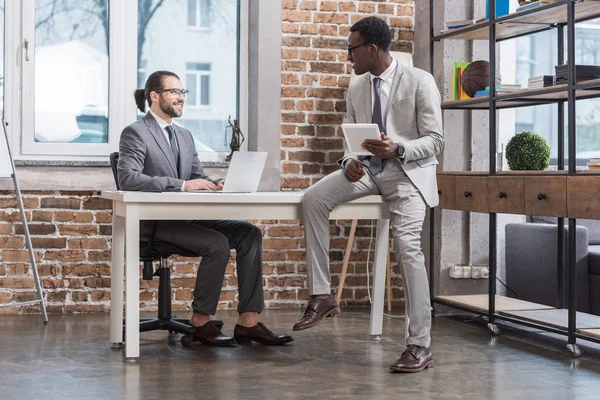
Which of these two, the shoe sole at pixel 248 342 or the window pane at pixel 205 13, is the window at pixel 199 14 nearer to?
the window pane at pixel 205 13

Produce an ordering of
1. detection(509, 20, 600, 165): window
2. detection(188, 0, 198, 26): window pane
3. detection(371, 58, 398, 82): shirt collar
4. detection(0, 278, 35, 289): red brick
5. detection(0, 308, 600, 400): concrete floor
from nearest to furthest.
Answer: detection(0, 308, 600, 400): concrete floor < detection(371, 58, 398, 82): shirt collar < detection(0, 278, 35, 289): red brick < detection(188, 0, 198, 26): window pane < detection(509, 20, 600, 165): window

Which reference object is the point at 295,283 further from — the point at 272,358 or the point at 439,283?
the point at 272,358

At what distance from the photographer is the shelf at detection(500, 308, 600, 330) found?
4719mm

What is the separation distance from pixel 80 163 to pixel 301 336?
1.97 meters

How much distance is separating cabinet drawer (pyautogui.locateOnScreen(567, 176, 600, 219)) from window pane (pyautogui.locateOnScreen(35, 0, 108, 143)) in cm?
317

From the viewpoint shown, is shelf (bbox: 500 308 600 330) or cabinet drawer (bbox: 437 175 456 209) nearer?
shelf (bbox: 500 308 600 330)

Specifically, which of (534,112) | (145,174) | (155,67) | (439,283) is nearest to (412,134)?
(145,174)

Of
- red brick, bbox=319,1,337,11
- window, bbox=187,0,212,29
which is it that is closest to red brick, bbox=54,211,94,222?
window, bbox=187,0,212,29

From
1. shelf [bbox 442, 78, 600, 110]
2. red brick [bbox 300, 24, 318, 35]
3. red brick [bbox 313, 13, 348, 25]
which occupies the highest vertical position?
red brick [bbox 313, 13, 348, 25]

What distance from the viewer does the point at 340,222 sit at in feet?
20.8

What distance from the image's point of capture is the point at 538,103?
17.7 feet

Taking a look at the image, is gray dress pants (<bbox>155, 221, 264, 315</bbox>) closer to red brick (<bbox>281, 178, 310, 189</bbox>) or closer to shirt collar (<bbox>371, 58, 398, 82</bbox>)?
shirt collar (<bbox>371, 58, 398, 82</bbox>)

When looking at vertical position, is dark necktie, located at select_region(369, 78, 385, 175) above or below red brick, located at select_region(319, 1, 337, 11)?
below

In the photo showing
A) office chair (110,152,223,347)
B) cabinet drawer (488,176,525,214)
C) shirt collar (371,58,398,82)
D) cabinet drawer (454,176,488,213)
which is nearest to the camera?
shirt collar (371,58,398,82)
